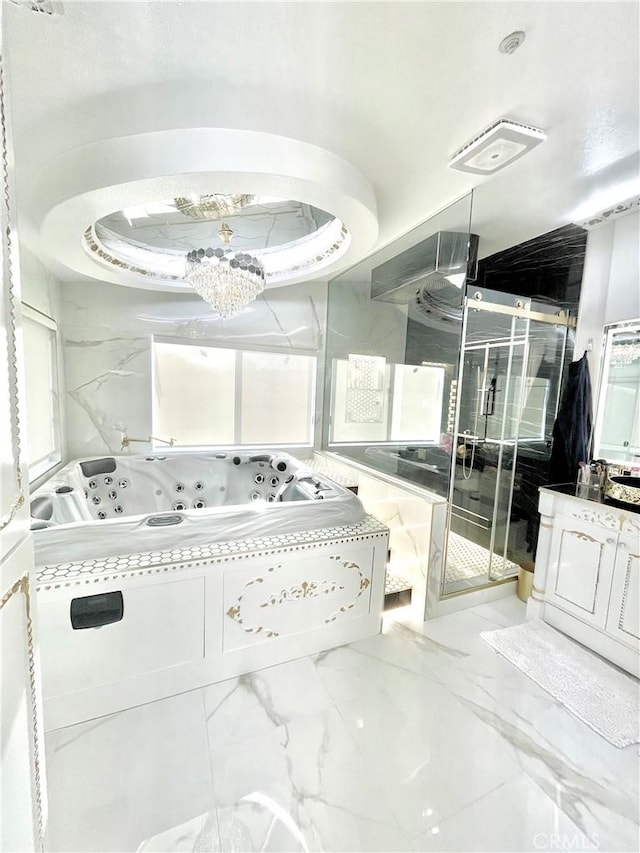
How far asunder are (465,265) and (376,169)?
0.87 meters

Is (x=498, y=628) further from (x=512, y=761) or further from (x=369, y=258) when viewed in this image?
(x=369, y=258)

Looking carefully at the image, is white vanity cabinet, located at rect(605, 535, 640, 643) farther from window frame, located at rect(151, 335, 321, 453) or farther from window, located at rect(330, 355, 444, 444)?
window frame, located at rect(151, 335, 321, 453)

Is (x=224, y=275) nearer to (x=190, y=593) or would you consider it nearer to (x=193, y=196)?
(x=193, y=196)

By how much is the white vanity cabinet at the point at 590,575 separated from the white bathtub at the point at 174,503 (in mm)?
1237

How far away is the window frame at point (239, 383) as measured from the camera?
3332 millimetres

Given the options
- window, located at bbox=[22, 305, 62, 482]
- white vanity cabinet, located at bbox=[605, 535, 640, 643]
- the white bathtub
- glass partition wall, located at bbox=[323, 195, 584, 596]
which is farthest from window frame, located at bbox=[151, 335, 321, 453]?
white vanity cabinet, located at bbox=[605, 535, 640, 643]

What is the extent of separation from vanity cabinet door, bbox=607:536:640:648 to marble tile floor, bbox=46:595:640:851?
1.82ft

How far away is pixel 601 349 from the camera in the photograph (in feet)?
8.11

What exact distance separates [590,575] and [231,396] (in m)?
3.14

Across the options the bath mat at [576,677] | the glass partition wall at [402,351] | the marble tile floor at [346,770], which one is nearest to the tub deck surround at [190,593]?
the marble tile floor at [346,770]

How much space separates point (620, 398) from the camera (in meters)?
2.36

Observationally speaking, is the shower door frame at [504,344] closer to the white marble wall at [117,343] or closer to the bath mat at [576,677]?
the bath mat at [576,677]

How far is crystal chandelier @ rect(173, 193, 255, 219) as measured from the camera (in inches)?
82.1

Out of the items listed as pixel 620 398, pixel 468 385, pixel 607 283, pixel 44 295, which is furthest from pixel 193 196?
pixel 620 398
